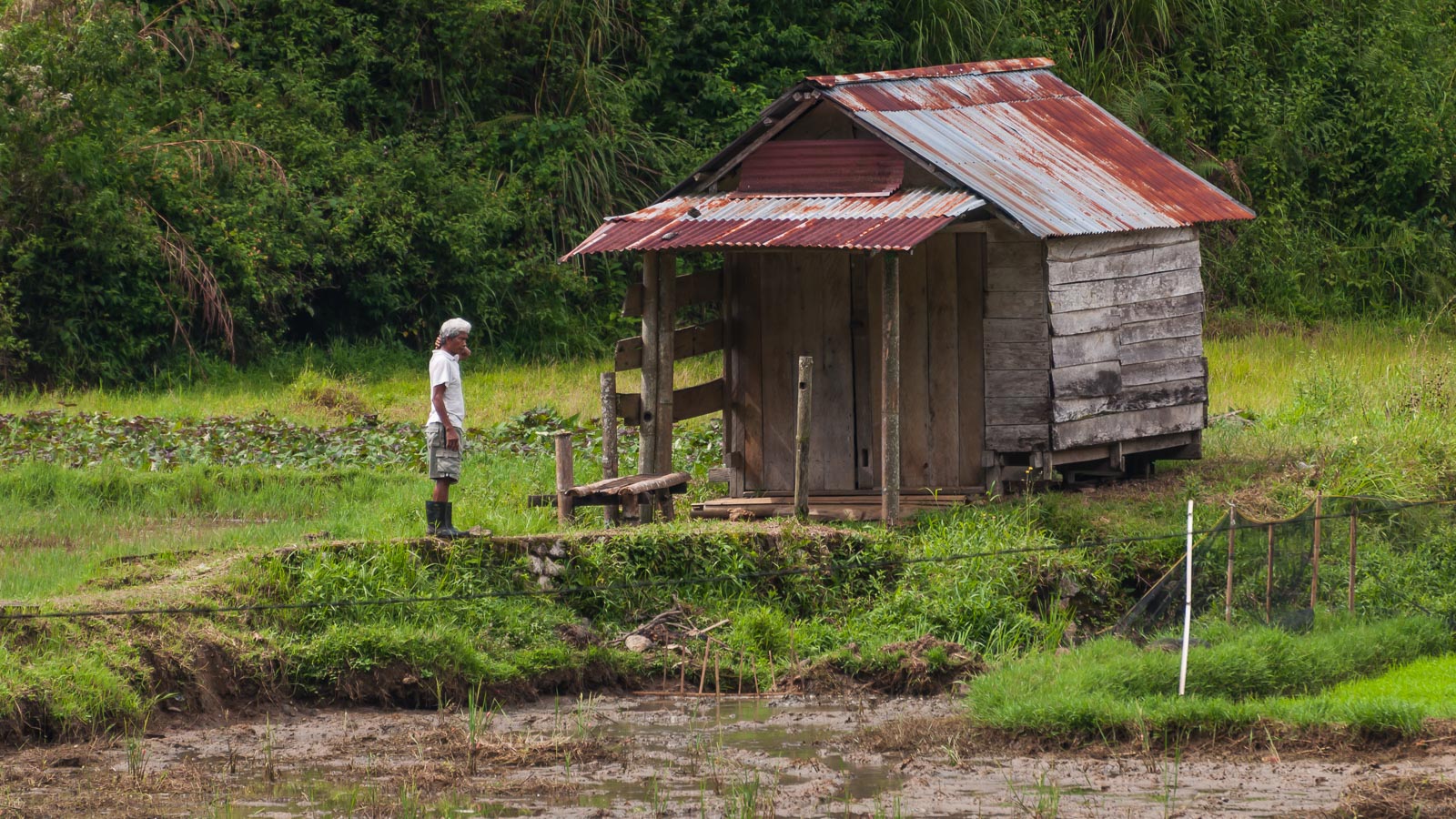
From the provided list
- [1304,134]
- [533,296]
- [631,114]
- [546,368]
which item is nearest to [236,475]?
[546,368]

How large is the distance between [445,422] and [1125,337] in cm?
532

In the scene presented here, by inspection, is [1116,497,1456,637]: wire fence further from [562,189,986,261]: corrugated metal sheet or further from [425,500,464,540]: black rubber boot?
[425,500,464,540]: black rubber boot

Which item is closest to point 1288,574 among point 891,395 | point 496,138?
point 891,395

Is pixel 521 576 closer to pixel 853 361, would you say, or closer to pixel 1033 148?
pixel 853 361

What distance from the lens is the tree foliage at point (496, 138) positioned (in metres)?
21.0

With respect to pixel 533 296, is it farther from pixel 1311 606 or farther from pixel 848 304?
pixel 1311 606

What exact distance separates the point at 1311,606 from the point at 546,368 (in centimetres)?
1319

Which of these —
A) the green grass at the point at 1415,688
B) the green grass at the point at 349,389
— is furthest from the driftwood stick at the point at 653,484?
the green grass at the point at 349,389

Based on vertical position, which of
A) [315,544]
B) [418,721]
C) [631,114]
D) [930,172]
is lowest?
[418,721]

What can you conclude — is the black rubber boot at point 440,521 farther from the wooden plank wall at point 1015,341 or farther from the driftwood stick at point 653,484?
the wooden plank wall at point 1015,341

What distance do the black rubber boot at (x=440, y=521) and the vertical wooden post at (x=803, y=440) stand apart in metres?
2.31

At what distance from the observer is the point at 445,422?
11445 mm

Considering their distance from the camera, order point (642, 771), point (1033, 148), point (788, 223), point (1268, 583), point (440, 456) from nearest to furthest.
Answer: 1. point (642, 771)
2. point (1268, 583)
3. point (440, 456)
4. point (788, 223)
5. point (1033, 148)

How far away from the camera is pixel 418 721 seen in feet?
33.4
